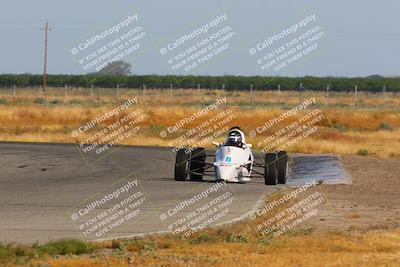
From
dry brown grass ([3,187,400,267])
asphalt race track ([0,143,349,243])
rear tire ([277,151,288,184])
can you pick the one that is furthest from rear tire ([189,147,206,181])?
dry brown grass ([3,187,400,267])

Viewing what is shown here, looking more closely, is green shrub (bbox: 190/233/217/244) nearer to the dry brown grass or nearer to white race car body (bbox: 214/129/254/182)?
the dry brown grass

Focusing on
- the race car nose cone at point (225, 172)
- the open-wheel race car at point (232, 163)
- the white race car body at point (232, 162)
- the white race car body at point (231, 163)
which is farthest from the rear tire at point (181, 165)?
the race car nose cone at point (225, 172)

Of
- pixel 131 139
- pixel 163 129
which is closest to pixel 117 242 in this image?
pixel 131 139

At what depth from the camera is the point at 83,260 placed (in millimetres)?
14586

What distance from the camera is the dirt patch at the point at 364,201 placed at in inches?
767

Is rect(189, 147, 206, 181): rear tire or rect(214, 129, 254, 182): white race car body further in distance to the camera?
rect(189, 147, 206, 181): rear tire

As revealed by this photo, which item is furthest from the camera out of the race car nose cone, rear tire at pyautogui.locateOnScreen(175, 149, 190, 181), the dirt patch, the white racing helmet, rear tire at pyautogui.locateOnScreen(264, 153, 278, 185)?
rear tire at pyautogui.locateOnScreen(175, 149, 190, 181)

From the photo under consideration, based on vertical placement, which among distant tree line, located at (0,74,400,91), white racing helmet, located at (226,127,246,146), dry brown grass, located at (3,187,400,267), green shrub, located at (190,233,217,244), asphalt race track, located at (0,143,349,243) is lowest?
distant tree line, located at (0,74,400,91)

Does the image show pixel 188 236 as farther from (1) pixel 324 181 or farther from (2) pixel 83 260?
(1) pixel 324 181

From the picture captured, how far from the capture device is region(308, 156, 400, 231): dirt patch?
1948 cm

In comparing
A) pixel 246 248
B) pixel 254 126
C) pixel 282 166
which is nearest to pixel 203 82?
pixel 254 126

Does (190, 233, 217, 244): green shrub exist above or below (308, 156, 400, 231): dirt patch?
above

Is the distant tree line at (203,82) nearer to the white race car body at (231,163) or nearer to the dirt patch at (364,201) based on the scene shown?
the dirt patch at (364,201)

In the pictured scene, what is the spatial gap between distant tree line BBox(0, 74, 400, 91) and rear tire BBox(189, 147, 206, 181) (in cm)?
10399
